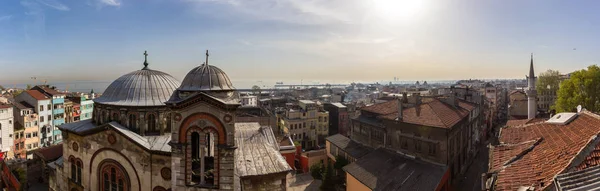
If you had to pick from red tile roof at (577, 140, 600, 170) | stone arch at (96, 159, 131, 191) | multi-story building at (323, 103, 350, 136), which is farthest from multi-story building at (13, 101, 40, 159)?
red tile roof at (577, 140, 600, 170)

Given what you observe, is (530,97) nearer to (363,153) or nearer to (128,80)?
(363,153)

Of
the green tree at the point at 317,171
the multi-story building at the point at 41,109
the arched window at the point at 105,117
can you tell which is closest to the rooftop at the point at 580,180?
the arched window at the point at 105,117

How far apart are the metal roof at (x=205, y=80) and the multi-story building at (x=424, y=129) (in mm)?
19981

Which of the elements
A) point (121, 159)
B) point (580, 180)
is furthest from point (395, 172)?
point (121, 159)

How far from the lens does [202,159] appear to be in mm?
14906

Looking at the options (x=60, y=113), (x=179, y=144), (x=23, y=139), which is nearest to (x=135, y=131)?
(x=179, y=144)

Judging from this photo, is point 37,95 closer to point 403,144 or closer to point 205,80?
point 205,80

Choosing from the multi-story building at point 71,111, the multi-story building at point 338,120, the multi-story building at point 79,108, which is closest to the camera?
the multi-story building at point 71,111

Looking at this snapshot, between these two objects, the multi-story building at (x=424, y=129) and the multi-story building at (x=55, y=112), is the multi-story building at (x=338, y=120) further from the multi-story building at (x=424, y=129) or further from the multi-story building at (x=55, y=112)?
the multi-story building at (x=55, y=112)

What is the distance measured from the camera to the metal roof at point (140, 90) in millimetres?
20266

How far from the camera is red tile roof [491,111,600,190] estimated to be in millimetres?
10031

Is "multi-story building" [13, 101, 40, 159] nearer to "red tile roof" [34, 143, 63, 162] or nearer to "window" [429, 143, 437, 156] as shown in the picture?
"red tile roof" [34, 143, 63, 162]

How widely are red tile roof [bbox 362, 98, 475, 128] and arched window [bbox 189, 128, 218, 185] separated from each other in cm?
2004

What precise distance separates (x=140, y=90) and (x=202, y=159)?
28.5ft
